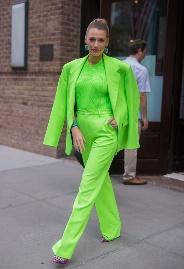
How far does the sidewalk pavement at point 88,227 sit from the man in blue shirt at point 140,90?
17cm

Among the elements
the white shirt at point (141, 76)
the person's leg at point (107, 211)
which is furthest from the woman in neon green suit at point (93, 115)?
the white shirt at point (141, 76)

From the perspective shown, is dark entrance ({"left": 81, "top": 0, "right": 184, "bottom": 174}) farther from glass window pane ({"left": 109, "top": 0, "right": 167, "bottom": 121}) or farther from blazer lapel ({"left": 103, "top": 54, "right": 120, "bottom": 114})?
blazer lapel ({"left": 103, "top": 54, "right": 120, "bottom": 114})

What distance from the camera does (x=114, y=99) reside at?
12.3 ft

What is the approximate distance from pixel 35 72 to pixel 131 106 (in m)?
4.63

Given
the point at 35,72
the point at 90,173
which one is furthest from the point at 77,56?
the point at 90,173

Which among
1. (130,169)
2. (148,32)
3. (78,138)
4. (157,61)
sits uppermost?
(148,32)

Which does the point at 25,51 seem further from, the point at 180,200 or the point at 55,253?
the point at 55,253

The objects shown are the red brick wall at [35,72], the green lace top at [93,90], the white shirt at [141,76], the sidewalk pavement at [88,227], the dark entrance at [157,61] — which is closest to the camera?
the green lace top at [93,90]

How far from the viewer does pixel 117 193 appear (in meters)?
5.88

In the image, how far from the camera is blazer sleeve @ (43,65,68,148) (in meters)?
3.94

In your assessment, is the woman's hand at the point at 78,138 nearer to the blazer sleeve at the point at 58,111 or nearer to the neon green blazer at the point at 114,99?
the neon green blazer at the point at 114,99

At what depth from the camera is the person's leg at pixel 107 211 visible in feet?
13.4

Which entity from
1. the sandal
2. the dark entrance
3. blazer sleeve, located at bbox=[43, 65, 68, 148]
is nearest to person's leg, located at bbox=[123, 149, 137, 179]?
the dark entrance

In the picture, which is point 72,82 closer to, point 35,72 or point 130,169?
point 130,169
